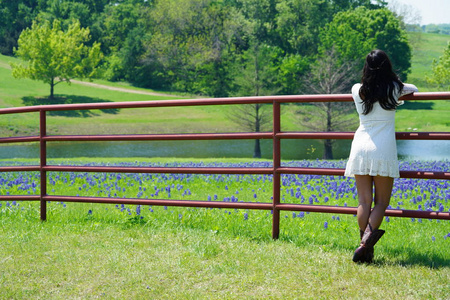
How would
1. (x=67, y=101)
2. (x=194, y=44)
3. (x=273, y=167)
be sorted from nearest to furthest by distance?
(x=273, y=167) → (x=67, y=101) → (x=194, y=44)

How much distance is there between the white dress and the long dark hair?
0.06m

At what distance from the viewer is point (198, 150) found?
1537 inches

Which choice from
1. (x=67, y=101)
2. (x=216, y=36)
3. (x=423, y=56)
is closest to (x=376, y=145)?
(x=67, y=101)

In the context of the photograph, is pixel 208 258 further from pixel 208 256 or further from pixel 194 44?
pixel 194 44

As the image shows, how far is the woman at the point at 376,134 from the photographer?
4805 mm

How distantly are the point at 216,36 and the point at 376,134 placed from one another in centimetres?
6875

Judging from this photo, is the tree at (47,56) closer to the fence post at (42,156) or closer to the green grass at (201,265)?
the fence post at (42,156)

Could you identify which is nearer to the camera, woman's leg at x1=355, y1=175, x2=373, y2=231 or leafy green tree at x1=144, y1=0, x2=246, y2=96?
woman's leg at x1=355, y1=175, x2=373, y2=231

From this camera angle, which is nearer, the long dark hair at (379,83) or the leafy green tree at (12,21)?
the long dark hair at (379,83)

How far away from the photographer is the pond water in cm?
3569

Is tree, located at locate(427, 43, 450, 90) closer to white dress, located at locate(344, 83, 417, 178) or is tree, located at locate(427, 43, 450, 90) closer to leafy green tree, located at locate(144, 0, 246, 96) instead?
leafy green tree, located at locate(144, 0, 246, 96)

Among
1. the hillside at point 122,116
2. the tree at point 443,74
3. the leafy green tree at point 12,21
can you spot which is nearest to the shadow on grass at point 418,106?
the hillside at point 122,116

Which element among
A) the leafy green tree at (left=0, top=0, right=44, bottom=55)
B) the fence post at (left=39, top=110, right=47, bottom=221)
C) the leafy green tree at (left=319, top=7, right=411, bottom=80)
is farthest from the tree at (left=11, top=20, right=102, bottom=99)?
the fence post at (left=39, top=110, right=47, bottom=221)

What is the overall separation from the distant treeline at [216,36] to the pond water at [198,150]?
22.6 meters
